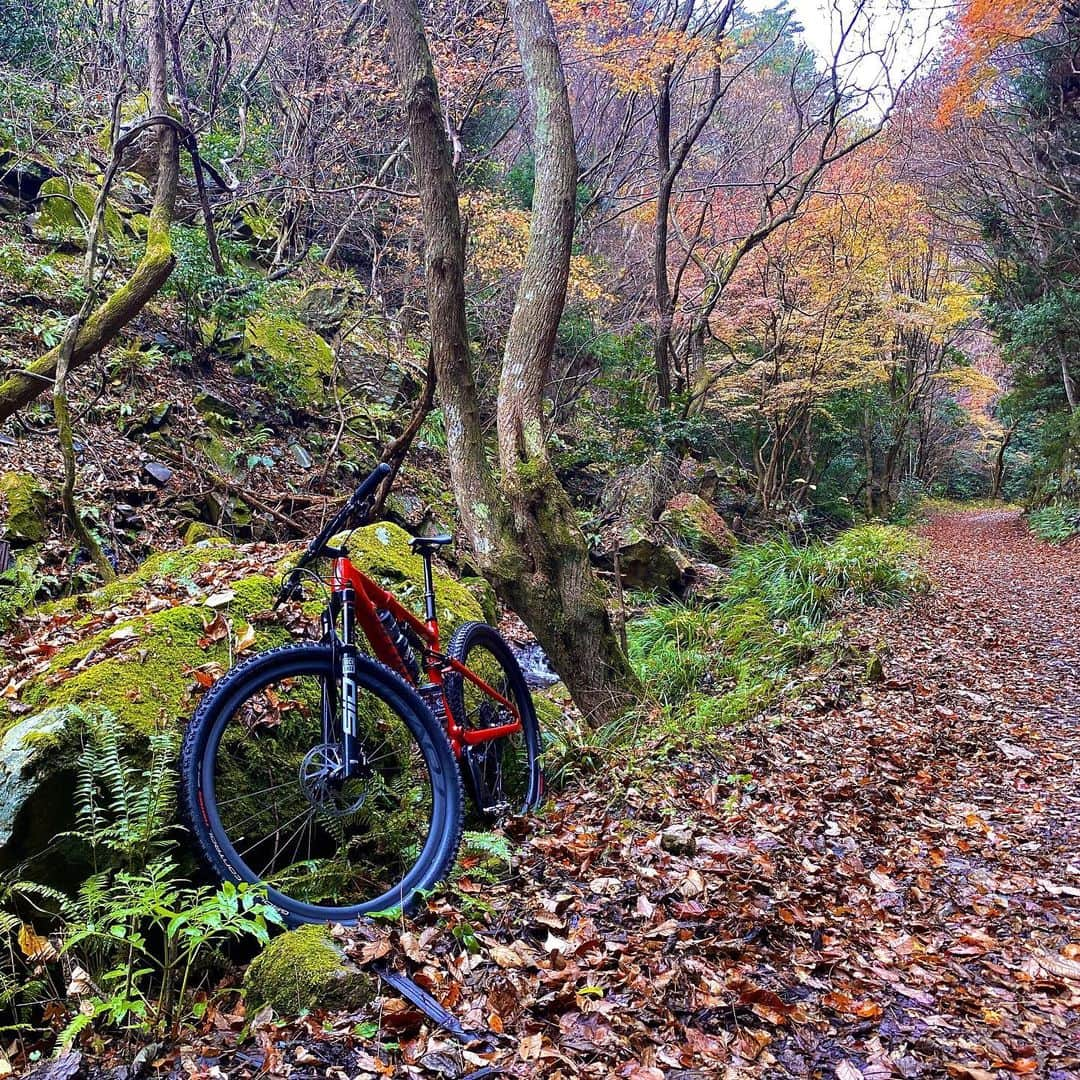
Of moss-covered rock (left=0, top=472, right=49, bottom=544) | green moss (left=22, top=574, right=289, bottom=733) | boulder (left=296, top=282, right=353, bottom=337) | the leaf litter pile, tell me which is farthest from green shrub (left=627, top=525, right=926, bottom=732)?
boulder (left=296, top=282, right=353, bottom=337)

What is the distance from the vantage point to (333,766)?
2.73m

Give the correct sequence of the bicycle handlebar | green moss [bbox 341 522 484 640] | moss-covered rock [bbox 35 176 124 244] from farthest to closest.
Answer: moss-covered rock [bbox 35 176 124 244]
green moss [bbox 341 522 484 640]
the bicycle handlebar

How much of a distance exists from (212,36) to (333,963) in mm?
14783

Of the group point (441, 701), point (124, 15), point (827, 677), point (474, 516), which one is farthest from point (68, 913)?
point (124, 15)

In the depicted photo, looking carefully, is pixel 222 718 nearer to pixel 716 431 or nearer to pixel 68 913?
pixel 68 913

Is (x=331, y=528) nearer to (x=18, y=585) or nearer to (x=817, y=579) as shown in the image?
(x=18, y=585)

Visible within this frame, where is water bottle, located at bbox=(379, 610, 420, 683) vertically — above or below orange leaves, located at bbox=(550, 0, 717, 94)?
below

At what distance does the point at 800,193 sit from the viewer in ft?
42.3

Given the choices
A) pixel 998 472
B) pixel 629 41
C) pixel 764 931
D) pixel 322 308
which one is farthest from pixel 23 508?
pixel 998 472

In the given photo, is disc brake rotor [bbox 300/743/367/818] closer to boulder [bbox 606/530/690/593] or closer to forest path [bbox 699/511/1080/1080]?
forest path [bbox 699/511/1080/1080]

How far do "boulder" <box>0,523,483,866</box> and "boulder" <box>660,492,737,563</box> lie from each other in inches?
334

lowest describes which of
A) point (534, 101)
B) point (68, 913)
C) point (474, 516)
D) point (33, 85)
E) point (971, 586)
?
point (971, 586)

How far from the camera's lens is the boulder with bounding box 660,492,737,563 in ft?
41.7

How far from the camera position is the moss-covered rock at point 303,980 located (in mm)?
Result: 2146
